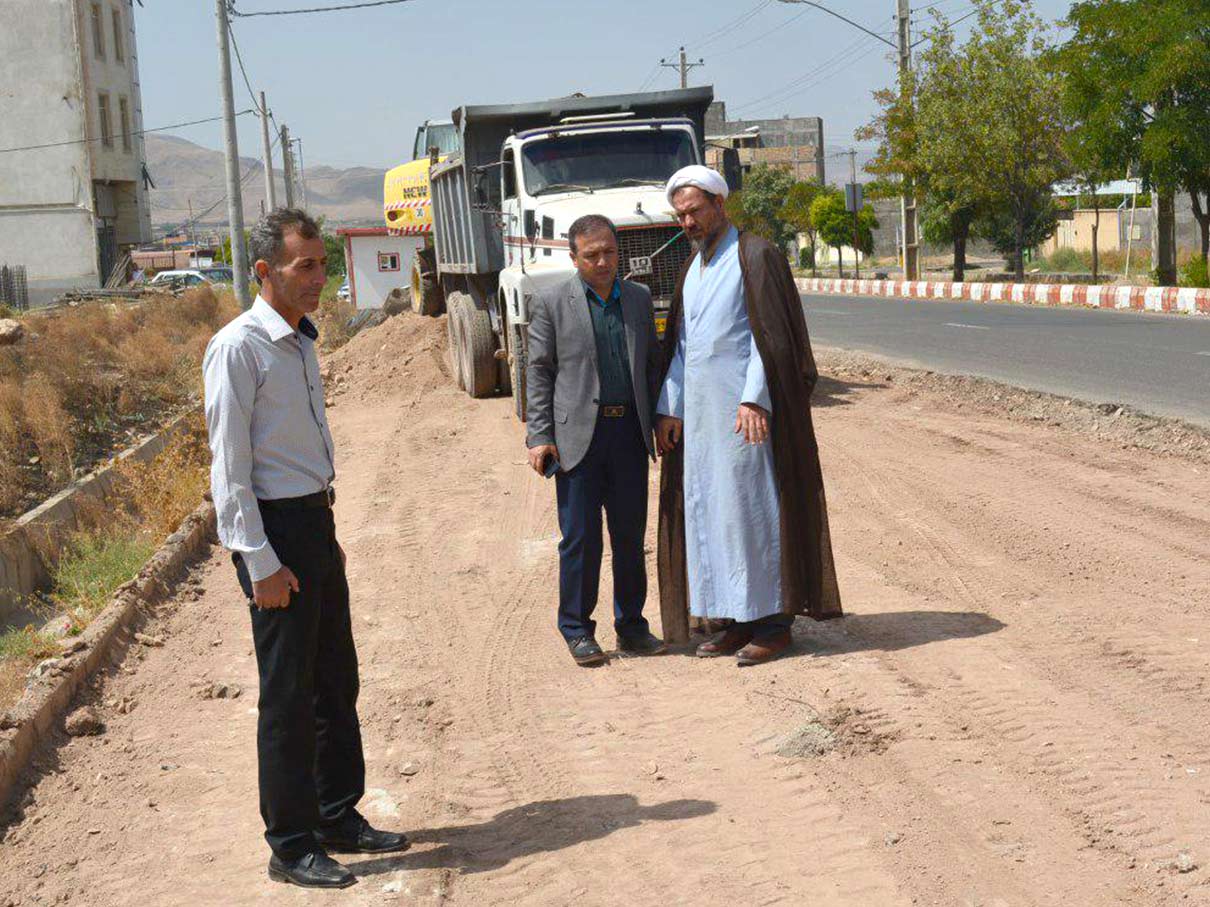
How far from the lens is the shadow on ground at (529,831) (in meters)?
4.56

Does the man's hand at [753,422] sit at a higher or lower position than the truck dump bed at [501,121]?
lower

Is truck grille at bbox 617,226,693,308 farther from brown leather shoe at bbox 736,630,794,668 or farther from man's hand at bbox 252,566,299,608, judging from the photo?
man's hand at bbox 252,566,299,608

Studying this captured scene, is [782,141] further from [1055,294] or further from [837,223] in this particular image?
[1055,294]

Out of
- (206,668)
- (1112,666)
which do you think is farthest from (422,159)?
(1112,666)

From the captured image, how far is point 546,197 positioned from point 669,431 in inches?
333

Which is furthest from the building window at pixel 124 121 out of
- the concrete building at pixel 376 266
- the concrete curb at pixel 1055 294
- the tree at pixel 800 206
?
the tree at pixel 800 206

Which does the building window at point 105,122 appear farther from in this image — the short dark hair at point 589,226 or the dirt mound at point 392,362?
the short dark hair at point 589,226

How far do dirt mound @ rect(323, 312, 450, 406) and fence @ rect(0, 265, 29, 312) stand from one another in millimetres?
24469

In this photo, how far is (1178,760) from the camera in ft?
15.4

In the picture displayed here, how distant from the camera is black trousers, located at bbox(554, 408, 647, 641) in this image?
20.5 feet

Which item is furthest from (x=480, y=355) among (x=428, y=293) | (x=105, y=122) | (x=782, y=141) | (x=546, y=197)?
(x=782, y=141)

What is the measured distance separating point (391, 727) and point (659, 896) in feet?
6.76

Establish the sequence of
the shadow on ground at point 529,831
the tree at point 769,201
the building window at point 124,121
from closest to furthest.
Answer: the shadow on ground at point 529,831
the building window at point 124,121
the tree at point 769,201

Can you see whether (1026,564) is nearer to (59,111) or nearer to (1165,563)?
(1165,563)
